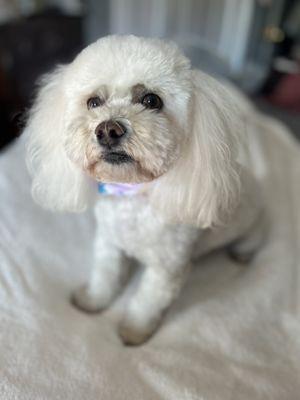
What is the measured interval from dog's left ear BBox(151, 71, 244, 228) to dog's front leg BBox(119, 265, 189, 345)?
18 cm

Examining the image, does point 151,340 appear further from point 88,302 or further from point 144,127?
point 144,127

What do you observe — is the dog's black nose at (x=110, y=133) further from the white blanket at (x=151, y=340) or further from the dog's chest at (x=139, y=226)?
the white blanket at (x=151, y=340)

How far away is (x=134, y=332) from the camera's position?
953mm

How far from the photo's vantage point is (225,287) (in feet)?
3.59

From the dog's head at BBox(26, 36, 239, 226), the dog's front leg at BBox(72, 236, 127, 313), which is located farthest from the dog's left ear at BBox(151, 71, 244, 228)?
the dog's front leg at BBox(72, 236, 127, 313)

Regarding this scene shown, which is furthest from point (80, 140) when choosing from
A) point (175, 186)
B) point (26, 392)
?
point (26, 392)

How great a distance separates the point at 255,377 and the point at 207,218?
363 mm

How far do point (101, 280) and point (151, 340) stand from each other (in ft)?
0.62

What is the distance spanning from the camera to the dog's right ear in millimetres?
814

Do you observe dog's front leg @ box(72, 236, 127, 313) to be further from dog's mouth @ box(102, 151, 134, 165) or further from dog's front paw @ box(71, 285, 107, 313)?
dog's mouth @ box(102, 151, 134, 165)

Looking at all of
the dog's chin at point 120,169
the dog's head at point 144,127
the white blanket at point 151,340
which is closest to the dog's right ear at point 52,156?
the dog's head at point 144,127

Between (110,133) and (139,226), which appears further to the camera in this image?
(139,226)

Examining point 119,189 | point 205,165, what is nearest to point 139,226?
point 119,189

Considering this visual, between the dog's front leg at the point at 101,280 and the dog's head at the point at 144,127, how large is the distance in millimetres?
220
